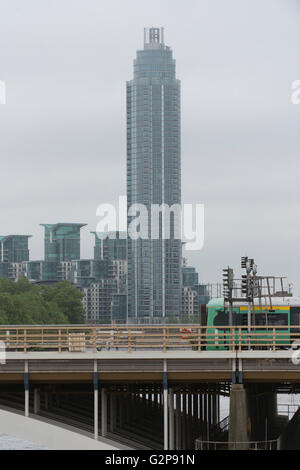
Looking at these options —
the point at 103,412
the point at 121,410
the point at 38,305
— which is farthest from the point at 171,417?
the point at 38,305

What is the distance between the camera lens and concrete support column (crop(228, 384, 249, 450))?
39938 mm

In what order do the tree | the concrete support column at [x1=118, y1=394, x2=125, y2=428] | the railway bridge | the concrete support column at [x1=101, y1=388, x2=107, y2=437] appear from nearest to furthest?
the railway bridge < the concrete support column at [x1=101, y1=388, x2=107, y2=437] < the concrete support column at [x1=118, y1=394, x2=125, y2=428] < the tree

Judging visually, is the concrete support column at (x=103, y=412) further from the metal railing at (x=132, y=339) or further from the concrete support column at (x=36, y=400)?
the concrete support column at (x=36, y=400)

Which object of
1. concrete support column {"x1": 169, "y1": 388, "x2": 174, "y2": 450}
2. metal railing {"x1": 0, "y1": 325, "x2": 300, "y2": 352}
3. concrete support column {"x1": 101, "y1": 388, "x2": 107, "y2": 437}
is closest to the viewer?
metal railing {"x1": 0, "y1": 325, "x2": 300, "y2": 352}

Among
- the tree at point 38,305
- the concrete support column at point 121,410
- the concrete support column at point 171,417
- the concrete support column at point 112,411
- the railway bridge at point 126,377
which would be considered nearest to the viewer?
the railway bridge at point 126,377

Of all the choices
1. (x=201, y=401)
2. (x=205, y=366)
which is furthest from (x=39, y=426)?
(x=201, y=401)

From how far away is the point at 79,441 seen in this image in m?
41.4


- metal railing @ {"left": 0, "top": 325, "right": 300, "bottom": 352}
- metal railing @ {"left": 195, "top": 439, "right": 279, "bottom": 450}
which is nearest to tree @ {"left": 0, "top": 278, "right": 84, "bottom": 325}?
metal railing @ {"left": 0, "top": 325, "right": 300, "bottom": 352}

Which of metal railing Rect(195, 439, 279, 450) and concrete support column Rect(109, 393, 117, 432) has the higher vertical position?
concrete support column Rect(109, 393, 117, 432)

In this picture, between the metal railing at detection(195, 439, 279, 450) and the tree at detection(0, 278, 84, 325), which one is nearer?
the metal railing at detection(195, 439, 279, 450)

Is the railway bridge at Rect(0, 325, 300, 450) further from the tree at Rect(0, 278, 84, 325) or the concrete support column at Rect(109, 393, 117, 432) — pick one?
the tree at Rect(0, 278, 84, 325)

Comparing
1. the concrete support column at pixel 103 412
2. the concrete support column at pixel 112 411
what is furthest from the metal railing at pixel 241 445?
the concrete support column at pixel 103 412

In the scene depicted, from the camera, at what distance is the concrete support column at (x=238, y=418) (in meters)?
39.9

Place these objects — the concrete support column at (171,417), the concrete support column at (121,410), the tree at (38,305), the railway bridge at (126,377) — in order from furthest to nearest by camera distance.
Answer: the tree at (38,305)
the concrete support column at (121,410)
the concrete support column at (171,417)
the railway bridge at (126,377)
